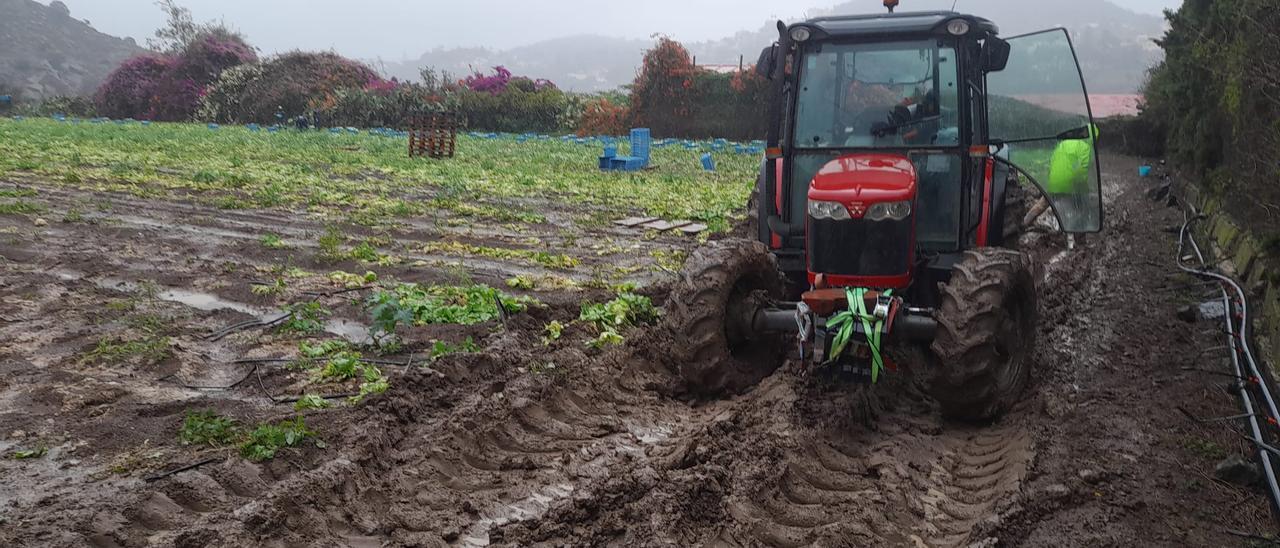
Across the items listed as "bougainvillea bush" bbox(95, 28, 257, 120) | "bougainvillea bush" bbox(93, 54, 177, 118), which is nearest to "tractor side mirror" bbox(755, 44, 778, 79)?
"bougainvillea bush" bbox(95, 28, 257, 120)

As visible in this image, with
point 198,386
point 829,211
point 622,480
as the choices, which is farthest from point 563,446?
point 198,386

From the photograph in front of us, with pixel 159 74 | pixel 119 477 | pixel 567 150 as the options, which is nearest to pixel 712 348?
pixel 119 477

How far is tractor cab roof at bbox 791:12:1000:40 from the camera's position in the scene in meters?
5.51

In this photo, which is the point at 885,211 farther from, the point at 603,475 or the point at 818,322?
the point at 603,475

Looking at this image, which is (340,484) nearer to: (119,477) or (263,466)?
(263,466)

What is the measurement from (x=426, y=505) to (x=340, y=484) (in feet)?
1.24

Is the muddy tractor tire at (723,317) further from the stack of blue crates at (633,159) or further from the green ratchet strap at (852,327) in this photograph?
the stack of blue crates at (633,159)

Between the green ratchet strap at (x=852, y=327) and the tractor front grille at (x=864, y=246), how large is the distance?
30 cm

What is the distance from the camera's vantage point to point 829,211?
16.4 ft

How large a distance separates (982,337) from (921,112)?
178 cm

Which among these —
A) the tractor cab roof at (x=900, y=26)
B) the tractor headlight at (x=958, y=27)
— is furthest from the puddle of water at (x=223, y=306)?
the tractor headlight at (x=958, y=27)

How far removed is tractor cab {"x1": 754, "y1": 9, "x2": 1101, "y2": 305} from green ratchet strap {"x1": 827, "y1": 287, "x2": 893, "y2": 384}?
0.53 meters

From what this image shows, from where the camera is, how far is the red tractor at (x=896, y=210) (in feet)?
15.6

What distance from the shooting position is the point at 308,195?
42.1ft
